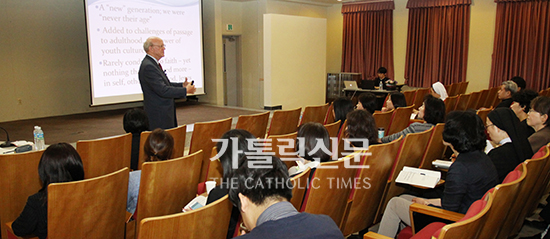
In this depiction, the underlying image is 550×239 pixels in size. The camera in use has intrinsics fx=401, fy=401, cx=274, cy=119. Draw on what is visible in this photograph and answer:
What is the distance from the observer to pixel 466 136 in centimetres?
243

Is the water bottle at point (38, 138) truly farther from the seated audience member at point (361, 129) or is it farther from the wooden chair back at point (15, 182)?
the seated audience member at point (361, 129)

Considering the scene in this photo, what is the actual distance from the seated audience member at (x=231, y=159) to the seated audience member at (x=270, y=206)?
428 millimetres

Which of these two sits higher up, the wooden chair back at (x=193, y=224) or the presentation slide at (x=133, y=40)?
the presentation slide at (x=133, y=40)

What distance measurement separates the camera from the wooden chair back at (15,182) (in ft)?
8.45

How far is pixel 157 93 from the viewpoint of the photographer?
4434 millimetres

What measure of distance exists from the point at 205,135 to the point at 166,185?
146cm

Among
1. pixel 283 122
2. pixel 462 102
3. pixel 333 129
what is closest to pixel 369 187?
pixel 333 129

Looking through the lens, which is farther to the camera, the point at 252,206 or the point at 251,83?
the point at 251,83

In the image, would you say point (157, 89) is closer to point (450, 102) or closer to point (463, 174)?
point (463, 174)

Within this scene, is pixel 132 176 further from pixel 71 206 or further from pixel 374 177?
pixel 374 177

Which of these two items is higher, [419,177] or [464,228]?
[464,228]

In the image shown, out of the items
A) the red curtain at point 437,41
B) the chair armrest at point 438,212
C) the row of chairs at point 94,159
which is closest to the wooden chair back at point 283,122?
the row of chairs at point 94,159

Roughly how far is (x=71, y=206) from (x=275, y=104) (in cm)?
755

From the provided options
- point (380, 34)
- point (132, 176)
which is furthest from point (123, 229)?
Answer: point (380, 34)
